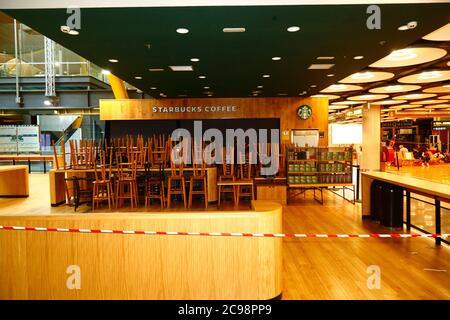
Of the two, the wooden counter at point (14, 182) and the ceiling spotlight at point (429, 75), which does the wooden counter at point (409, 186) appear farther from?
the wooden counter at point (14, 182)

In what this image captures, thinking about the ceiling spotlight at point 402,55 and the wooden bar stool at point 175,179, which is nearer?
the ceiling spotlight at point 402,55

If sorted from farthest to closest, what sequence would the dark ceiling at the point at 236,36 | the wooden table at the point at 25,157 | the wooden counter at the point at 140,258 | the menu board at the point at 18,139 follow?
the menu board at the point at 18,139, the wooden table at the point at 25,157, the dark ceiling at the point at 236,36, the wooden counter at the point at 140,258

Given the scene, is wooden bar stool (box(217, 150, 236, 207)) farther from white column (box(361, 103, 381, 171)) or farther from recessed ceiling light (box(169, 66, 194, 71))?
white column (box(361, 103, 381, 171))

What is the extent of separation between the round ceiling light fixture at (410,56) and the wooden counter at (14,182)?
8765 millimetres

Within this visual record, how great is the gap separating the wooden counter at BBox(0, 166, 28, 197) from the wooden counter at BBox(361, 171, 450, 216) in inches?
323

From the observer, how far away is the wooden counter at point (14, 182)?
8.43m

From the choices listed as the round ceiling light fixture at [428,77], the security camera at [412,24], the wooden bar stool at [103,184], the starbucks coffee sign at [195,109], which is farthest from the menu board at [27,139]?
the security camera at [412,24]

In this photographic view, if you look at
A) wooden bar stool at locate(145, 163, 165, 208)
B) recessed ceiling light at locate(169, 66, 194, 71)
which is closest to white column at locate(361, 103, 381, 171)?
wooden bar stool at locate(145, 163, 165, 208)

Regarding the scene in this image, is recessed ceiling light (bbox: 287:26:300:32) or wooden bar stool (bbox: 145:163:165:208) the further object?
wooden bar stool (bbox: 145:163:165:208)

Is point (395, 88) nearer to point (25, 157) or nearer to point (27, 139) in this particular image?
point (25, 157)

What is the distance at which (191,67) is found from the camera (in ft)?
20.8

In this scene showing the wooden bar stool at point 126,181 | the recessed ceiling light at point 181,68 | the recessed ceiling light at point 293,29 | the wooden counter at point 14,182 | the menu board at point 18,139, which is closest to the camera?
the recessed ceiling light at point 293,29

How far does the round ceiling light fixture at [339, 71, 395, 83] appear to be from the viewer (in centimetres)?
754

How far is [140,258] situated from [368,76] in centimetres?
701
